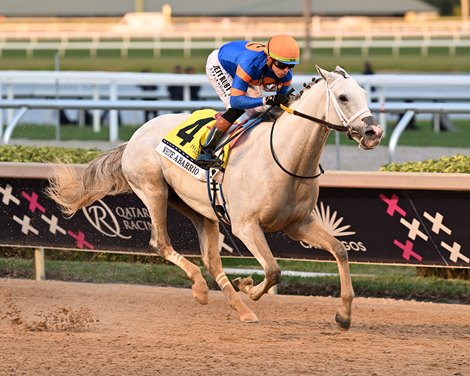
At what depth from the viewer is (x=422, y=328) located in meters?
6.60

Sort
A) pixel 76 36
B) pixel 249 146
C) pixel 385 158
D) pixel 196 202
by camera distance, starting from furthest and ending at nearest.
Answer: pixel 76 36
pixel 385 158
pixel 196 202
pixel 249 146

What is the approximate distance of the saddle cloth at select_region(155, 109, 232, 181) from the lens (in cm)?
672

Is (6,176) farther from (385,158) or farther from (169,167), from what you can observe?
(385,158)

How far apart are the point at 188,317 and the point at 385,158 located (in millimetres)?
6395

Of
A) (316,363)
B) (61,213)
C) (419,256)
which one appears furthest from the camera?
(61,213)

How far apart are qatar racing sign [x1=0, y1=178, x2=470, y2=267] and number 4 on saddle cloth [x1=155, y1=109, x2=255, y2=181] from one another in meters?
1.09

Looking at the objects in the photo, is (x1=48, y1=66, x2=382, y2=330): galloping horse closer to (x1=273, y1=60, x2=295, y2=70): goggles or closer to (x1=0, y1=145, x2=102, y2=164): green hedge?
(x1=273, y1=60, x2=295, y2=70): goggles

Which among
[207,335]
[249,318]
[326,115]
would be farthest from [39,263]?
[326,115]

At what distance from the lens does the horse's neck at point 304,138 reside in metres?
6.04

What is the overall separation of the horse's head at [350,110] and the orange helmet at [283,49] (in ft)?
0.79

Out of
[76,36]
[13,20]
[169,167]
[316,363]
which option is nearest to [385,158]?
[169,167]

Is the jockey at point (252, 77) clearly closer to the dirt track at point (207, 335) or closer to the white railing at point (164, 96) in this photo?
the dirt track at point (207, 335)

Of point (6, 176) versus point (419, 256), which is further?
point (6, 176)

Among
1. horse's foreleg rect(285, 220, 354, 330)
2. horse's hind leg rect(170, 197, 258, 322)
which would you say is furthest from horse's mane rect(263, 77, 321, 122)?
horse's hind leg rect(170, 197, 258, 322)
